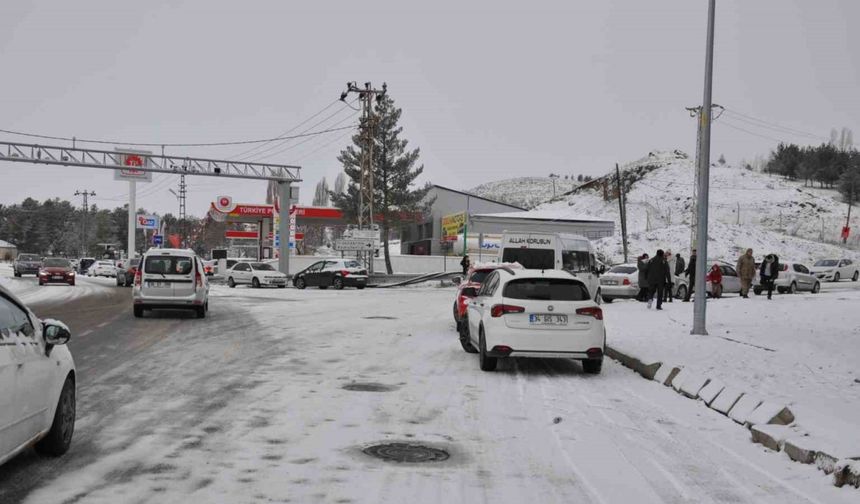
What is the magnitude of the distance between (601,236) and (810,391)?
78821 mm

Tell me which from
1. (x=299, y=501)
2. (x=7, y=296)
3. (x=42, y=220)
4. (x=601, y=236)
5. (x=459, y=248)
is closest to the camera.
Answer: (x=299, y=501)

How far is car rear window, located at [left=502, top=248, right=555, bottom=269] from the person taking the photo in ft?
88.1

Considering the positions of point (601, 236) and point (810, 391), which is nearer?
point (810, 391)

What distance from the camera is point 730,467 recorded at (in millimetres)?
6457

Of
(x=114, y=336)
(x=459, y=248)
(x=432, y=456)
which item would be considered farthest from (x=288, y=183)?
(x=432, y=456)

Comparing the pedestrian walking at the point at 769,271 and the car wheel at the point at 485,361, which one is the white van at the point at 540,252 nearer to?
the pedestrian walking at the point at 769,271

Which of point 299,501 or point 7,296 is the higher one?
point 7,296

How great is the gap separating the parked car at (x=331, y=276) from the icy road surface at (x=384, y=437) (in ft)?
99.8

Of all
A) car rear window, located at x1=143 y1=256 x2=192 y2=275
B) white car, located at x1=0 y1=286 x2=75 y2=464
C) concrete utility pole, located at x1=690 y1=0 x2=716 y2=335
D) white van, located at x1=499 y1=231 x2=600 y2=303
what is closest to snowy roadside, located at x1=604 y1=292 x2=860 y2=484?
concrete utility pole, located at x1=690 y1=0 x2=716 y2=335

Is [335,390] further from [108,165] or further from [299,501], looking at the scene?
[108,165]

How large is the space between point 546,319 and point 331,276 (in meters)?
33.5

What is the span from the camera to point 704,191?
1650cm

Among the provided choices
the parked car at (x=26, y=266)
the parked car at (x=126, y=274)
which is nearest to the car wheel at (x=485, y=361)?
the parked car at (x=126, y=274)

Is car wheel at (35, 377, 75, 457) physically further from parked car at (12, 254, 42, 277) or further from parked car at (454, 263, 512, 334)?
parked car at (12, 254, 42, 277)
